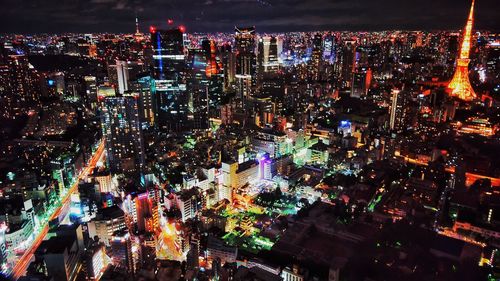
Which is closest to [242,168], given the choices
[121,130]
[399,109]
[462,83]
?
[121,130]

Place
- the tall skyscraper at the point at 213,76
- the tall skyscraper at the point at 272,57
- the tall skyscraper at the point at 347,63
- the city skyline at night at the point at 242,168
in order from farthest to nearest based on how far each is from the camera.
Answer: the tall skyscraper at the point at 272,57 → the tall skyscraper at the point at 347,63 → the tall skyscraper at the point at 213,76 → the city skyline at night at the point at 242,168

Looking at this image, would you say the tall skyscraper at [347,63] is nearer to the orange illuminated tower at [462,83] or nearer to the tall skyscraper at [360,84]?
the tall skyscraper at [360,84]

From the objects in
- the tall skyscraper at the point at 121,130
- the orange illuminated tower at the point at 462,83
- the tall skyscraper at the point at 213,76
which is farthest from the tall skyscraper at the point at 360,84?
the tall skyscraper at the point at 121,130

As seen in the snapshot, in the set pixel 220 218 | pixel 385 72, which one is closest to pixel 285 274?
pixel 220 218

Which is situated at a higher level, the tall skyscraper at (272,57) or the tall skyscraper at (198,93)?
the tall skyscraper at (272,57)

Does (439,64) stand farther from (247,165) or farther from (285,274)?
(285,274)

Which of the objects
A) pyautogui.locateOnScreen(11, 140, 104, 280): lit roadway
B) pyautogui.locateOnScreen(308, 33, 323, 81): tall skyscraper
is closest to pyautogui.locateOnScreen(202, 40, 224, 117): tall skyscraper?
pyautogui.locateOnScreen(11, 140, 104, 280): lit roadway

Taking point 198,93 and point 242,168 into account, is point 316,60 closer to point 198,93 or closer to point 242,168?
point 198,93

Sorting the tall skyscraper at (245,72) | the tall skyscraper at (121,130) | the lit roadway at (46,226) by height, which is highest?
→ the tall skyscraper at (245,72)
